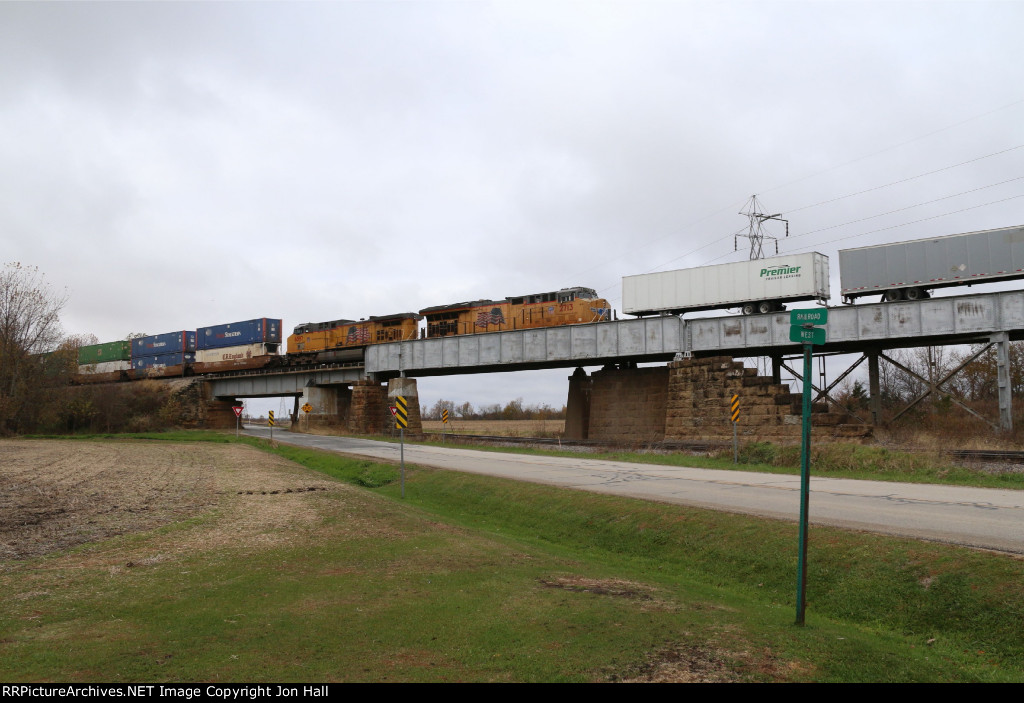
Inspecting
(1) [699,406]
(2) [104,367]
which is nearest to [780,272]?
(1) [699,406]

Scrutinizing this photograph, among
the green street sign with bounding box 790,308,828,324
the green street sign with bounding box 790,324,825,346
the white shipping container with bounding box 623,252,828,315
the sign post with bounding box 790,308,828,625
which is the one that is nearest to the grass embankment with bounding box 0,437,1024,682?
the sign post with bounding box 790,308,828,625

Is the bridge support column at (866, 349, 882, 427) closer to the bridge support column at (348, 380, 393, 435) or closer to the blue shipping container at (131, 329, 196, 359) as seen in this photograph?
the bridge support column at (348, 380, 393, 435)

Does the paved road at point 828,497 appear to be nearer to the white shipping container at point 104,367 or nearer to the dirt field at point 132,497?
the dirt field at point 132,497

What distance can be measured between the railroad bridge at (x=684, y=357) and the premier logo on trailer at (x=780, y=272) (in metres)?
2.05

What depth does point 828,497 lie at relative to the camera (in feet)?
51.0

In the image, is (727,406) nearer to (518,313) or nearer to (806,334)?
(518,313)

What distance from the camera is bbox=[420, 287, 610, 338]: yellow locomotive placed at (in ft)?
141

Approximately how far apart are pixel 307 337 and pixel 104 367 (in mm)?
33796

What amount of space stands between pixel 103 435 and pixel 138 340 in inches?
946

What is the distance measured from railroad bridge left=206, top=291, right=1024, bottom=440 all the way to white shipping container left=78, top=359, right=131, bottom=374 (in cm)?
3832

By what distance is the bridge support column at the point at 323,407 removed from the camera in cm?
6219

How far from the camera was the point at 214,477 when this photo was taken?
2170cm
